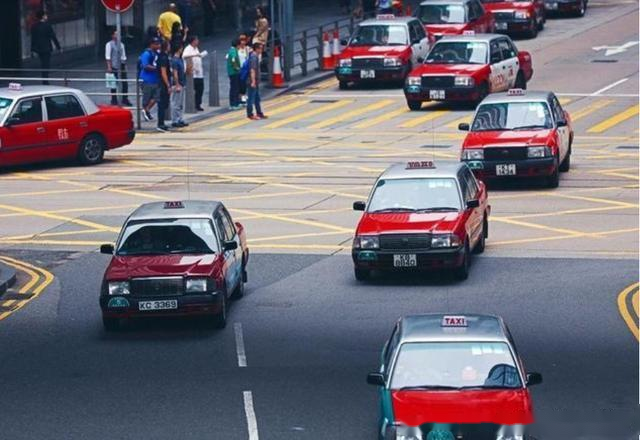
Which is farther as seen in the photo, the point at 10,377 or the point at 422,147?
the point at 422,147

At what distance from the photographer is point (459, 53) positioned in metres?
42.1

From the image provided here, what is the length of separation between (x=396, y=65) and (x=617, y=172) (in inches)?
547

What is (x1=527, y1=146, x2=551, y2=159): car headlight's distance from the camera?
29.8 meters

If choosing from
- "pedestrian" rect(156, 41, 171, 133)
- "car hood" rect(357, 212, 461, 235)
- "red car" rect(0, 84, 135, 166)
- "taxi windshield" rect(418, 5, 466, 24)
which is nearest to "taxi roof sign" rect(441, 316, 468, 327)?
"car hood" rect(357, 212, 461, 235)

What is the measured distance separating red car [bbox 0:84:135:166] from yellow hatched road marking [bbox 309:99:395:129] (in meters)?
6.68

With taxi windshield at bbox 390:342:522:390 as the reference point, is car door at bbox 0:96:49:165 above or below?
below

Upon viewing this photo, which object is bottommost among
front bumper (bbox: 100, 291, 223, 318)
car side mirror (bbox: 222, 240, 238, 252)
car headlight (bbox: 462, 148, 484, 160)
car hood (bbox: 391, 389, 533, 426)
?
car headlight (bbox: 462, 148, 484, 160)

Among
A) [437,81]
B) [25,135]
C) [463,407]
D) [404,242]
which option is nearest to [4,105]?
[25,135]

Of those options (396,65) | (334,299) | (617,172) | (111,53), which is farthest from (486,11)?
(334,299)

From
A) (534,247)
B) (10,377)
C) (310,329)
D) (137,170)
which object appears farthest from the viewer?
(137,170)

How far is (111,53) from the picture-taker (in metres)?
41.8

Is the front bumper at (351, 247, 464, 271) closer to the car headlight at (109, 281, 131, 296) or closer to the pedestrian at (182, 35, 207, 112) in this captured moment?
the car headlight at (109, 281, 131, 296)

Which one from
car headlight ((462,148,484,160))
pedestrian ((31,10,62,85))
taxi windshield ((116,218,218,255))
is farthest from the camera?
pedestrian ((31,10,62,85))

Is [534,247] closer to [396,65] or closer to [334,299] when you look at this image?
[334,299]
